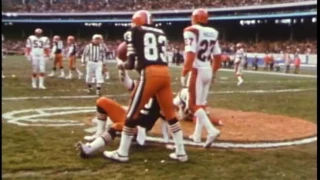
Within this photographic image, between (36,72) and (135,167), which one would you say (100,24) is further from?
(135,167)

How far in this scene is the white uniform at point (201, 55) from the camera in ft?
28.1

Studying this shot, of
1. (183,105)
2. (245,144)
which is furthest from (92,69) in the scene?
(245,144)

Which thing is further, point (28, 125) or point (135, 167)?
point (28, 125)

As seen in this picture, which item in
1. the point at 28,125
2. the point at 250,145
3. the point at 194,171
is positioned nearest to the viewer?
the point at 194,171

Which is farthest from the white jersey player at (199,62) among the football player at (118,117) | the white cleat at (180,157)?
the white cleat at (180,157)

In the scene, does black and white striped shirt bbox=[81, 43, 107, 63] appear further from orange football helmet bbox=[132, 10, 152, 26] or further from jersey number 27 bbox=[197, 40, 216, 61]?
orange football helmet bbox=[132, 10, 152, 26]

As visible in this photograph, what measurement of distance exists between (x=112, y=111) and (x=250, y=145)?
2.15 m

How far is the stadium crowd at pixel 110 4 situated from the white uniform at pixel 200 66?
45.7 metres

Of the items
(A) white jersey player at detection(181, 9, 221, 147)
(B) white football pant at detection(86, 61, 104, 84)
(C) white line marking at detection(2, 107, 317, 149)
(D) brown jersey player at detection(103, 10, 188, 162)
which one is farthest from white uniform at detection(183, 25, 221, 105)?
(B) white football pant at detection(86, 61, 104, 84)

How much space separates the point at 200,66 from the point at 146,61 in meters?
1.77

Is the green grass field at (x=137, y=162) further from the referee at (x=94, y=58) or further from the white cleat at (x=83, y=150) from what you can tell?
the referee at (x=94, y=58)

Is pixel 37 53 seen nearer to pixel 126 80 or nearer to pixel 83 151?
pixel 126 80

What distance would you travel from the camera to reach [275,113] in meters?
13.0

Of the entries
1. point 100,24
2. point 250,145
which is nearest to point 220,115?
point 250,145
